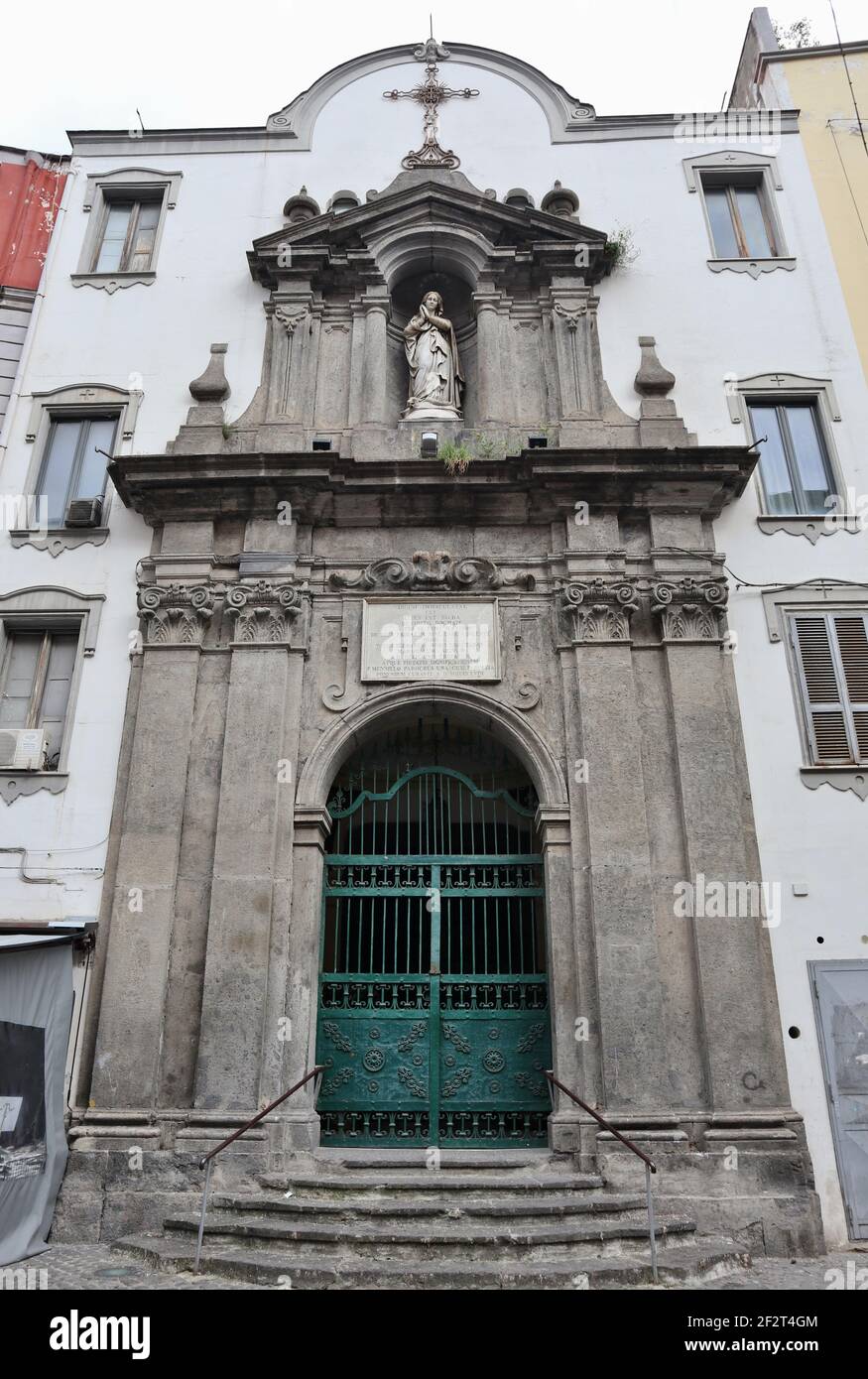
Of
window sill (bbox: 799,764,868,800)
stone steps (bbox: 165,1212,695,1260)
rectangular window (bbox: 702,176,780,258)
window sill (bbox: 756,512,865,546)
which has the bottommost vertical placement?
stone steps (bbox: 165,1212,695,1260)

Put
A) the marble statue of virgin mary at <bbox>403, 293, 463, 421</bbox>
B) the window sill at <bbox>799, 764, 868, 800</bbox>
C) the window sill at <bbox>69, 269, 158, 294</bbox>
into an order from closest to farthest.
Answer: the window sill at <bbox>799, 764, 868, 800</bbox> < the marble statue of virgin mary at <bbox>403, 293, 463, 421</bbox> < the window sill at <bbox>69, 269, 158, 294</bbox>

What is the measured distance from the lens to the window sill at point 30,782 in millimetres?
→ 10180

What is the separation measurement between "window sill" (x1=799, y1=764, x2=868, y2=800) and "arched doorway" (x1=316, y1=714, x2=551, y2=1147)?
117 inches

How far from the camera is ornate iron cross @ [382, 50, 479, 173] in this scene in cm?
1390

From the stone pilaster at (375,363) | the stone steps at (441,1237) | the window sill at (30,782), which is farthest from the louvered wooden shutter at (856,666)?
the window sill at (30,782)

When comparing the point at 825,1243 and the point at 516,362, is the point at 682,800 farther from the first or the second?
the point at 516,362

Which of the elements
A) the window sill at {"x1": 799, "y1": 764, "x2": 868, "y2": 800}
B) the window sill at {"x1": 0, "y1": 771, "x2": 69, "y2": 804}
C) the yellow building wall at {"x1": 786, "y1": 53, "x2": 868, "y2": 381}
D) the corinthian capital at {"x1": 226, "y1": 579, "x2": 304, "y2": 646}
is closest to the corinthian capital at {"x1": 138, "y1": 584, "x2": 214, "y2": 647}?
the corinthian capital at {"x1": 226, "y1": 579, "x2": 304, "y2": 646}

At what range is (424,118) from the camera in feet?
47.7

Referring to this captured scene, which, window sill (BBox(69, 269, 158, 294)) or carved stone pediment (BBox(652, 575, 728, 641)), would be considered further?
window sill (BBox(69, 269, 158, 294))

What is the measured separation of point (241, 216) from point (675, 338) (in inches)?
257

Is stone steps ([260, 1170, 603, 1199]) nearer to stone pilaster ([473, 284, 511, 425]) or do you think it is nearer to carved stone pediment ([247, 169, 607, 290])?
stone pilaster ([473, 284, 511, 425])

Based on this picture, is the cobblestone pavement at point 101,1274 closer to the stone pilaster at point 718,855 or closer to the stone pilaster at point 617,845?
the stone pilaster at point 617,845

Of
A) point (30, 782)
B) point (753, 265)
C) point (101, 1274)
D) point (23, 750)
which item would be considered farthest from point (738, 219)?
point (101, 1274)

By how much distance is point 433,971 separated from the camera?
991cm
